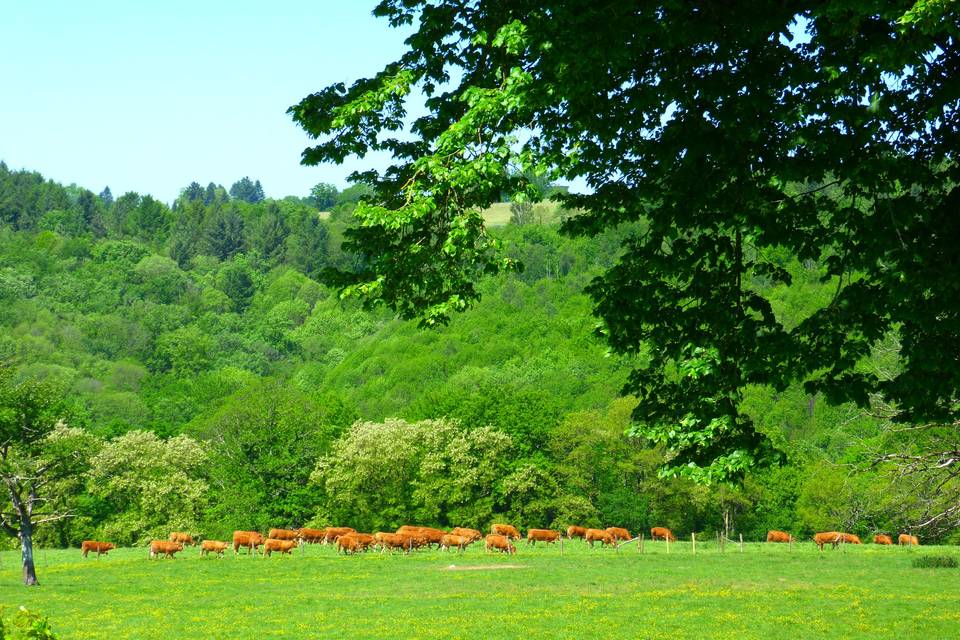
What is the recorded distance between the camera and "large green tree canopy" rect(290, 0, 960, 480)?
14734mm

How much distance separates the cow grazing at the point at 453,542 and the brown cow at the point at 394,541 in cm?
242

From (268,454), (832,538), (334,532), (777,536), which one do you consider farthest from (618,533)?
(268,454)

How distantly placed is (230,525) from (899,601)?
61.8 meters

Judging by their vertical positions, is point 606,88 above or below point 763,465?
above

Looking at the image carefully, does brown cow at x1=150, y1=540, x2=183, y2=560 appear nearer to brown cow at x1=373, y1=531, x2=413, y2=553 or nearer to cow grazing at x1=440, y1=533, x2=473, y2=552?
brown cow at x1=373, y1=531, x2=413, y2=553

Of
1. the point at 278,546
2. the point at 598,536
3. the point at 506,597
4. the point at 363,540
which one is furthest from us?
the point at 598,536

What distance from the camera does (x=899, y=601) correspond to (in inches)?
1531

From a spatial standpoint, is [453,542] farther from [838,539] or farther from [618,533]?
[838,539]

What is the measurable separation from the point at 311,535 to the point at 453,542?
47.8ft

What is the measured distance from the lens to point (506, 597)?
42.5 m

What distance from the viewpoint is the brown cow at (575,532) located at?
8362cm

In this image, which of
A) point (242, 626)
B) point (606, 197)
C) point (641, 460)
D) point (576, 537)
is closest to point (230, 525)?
point (576, 537)

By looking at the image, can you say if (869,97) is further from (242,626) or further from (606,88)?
(242,626)

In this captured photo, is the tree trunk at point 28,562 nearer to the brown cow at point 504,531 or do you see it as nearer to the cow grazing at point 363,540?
the cow grazing at point 363,540
